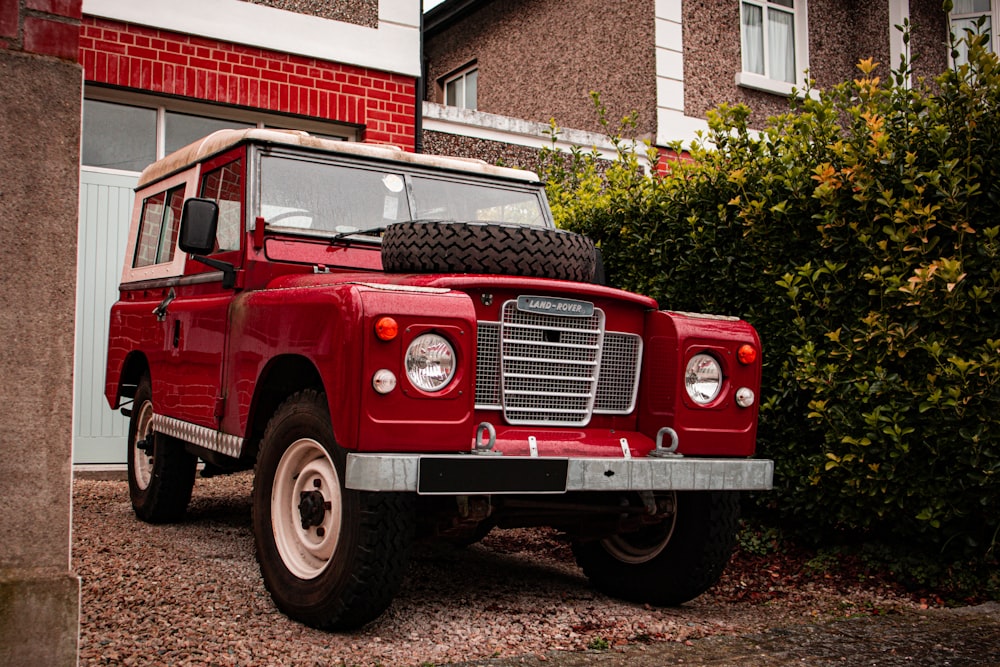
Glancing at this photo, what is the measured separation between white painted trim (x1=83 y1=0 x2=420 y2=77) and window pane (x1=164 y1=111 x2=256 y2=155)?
0.72 m

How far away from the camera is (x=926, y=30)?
1408 cm

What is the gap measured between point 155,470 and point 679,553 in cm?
336

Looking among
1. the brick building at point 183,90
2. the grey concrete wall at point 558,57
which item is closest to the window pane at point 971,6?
the grey concrete wall at point 558,57

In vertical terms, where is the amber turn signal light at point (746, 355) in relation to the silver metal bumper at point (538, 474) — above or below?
above

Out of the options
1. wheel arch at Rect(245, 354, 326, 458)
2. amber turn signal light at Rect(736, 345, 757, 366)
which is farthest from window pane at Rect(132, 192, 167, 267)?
amber turn signal light at Rect(736, 345, 757, 366)

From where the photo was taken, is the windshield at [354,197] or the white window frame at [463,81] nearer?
the windshield at [354,197]

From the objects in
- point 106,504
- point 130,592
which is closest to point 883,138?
point 130,592

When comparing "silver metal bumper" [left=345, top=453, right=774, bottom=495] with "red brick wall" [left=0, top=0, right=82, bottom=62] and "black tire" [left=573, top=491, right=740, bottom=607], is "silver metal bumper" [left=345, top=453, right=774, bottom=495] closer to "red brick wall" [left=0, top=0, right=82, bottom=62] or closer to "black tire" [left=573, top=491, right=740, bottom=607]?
"black tire" [left=573, top=491, right=740, bottom=607]

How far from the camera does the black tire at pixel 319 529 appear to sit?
358cm

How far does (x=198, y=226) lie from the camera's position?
4.68m

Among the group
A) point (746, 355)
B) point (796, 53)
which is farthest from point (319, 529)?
point (796, 53)

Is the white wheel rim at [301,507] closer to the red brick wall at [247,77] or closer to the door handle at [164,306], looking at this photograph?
the door handle at [164,306]

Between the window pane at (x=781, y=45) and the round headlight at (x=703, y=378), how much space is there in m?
9.38

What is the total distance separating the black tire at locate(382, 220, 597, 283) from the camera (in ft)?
13.2
